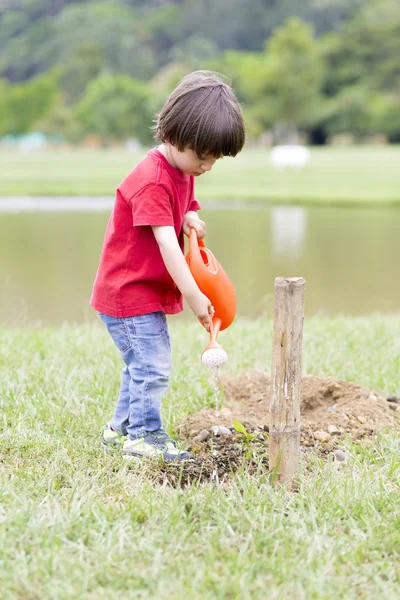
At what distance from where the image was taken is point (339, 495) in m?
2.07

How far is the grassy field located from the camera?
1642cm

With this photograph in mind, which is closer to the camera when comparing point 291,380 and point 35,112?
point 291,380

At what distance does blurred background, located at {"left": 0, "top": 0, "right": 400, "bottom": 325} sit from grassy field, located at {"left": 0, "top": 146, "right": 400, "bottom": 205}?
0.08 m

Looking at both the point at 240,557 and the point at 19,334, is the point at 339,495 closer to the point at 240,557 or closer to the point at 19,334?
the point at 240,557

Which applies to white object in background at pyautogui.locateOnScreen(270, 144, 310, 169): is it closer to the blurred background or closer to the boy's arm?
the blurred background

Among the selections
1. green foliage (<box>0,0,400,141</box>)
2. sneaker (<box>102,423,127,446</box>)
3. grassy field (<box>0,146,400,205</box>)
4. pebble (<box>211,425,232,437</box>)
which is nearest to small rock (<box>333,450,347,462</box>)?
pebble (<box>211,425,232,437</box>)

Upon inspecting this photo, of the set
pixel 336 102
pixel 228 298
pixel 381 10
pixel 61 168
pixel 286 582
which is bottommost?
pixel 286 582

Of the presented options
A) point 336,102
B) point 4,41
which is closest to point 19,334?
point 336,102

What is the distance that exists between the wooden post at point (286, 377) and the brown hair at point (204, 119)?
1.40 feet

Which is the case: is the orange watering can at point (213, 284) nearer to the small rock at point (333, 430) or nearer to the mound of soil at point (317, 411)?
the mound of soil at point (317, 411)

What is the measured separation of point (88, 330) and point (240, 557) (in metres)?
2.63

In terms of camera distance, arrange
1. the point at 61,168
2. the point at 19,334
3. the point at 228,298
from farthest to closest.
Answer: the point at 61,168
the point at 19,334
the point at 228,298

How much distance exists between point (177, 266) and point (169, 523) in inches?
28.4

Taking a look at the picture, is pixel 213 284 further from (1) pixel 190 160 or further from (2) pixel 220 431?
(2) pixel 220 431
